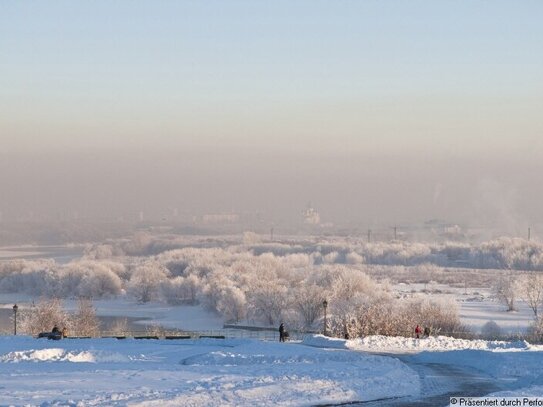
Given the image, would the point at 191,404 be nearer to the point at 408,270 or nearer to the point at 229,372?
the point at 229,372

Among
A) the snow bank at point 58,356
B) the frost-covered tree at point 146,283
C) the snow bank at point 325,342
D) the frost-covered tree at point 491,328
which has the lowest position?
the frost-covered tree at point 146,283

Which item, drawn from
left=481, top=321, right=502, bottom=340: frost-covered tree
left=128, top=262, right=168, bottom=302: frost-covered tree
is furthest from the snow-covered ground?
left=128, top=262, right=168, bottom=302: frost-covered tree

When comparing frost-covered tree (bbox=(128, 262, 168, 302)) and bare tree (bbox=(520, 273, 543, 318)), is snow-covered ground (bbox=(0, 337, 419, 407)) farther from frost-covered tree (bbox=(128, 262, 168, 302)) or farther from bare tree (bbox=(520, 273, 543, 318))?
frost-covered tree (bbox=(128, 262, 168, 302))

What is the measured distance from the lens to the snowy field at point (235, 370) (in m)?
22.9

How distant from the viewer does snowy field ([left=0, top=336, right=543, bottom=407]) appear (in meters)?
22.9

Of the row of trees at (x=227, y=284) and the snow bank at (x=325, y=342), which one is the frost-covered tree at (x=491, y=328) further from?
the snow bank at (x=325, y=342)

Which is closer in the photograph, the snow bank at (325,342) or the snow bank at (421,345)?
the snow bank at (421,345)

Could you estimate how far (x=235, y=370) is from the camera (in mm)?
27672

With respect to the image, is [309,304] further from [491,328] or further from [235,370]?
[235,370]

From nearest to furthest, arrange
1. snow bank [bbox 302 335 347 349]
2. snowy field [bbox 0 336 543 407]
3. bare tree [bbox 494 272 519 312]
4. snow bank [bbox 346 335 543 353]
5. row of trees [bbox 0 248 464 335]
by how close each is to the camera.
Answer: snowy field [bbox 0 336 543 407] → snow bank [bbox 346 335 543 353] → snow bank [bbox 302 335 347 349] → row of trees [bbox 0 248 464 335] → bare tree [bbox 494 272 519 312]

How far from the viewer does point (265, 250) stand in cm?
15788

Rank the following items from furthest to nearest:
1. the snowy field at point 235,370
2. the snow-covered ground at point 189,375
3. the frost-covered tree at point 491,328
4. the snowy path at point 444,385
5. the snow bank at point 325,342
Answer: the frost-covered tree at point 491,328 → the snow bank at point 325,342 → the snowy path at point 444,385 → the snowy field at point 235,370 → the snow-covered ground at point 189,375

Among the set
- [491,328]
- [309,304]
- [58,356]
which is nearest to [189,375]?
[58,356]

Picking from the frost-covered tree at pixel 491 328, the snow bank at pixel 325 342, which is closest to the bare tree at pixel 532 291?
the frost-covered tree at pixel 491 328
